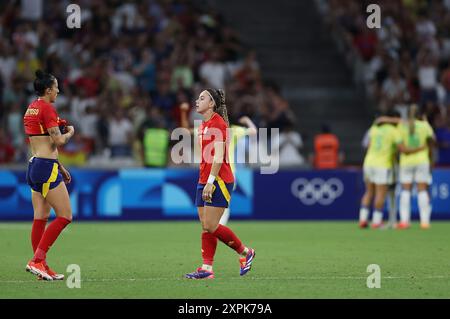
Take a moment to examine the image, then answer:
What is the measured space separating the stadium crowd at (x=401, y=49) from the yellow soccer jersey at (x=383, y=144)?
5.82 metres

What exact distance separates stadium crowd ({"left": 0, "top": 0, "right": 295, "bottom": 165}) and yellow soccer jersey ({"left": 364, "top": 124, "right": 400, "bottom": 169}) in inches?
158

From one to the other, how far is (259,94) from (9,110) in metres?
6.30

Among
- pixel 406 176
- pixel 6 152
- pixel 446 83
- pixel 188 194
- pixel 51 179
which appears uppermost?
pixel 446 83

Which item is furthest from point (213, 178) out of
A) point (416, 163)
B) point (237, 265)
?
point (416, 163)

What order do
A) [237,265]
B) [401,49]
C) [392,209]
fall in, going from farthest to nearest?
[401,49] < [392,209] < [237,265]

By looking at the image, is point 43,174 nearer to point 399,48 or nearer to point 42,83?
point 42,83

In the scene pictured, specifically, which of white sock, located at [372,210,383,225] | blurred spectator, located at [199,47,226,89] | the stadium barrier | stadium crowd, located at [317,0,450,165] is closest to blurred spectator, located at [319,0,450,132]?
stadium crowd, located at [317,0,450,165]

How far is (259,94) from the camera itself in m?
29.7

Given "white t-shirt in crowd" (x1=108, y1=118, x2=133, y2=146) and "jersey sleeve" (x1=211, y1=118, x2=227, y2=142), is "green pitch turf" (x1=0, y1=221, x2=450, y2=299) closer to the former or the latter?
"jersey sleeve" (x1=211, y1=118, x2=227, y2=142)

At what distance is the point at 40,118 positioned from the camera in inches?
535

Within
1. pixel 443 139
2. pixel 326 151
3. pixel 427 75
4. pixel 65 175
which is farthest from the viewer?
pixel 427 75

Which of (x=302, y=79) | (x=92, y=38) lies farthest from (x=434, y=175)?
(x=92, y=38)

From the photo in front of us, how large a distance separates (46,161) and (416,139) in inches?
454
